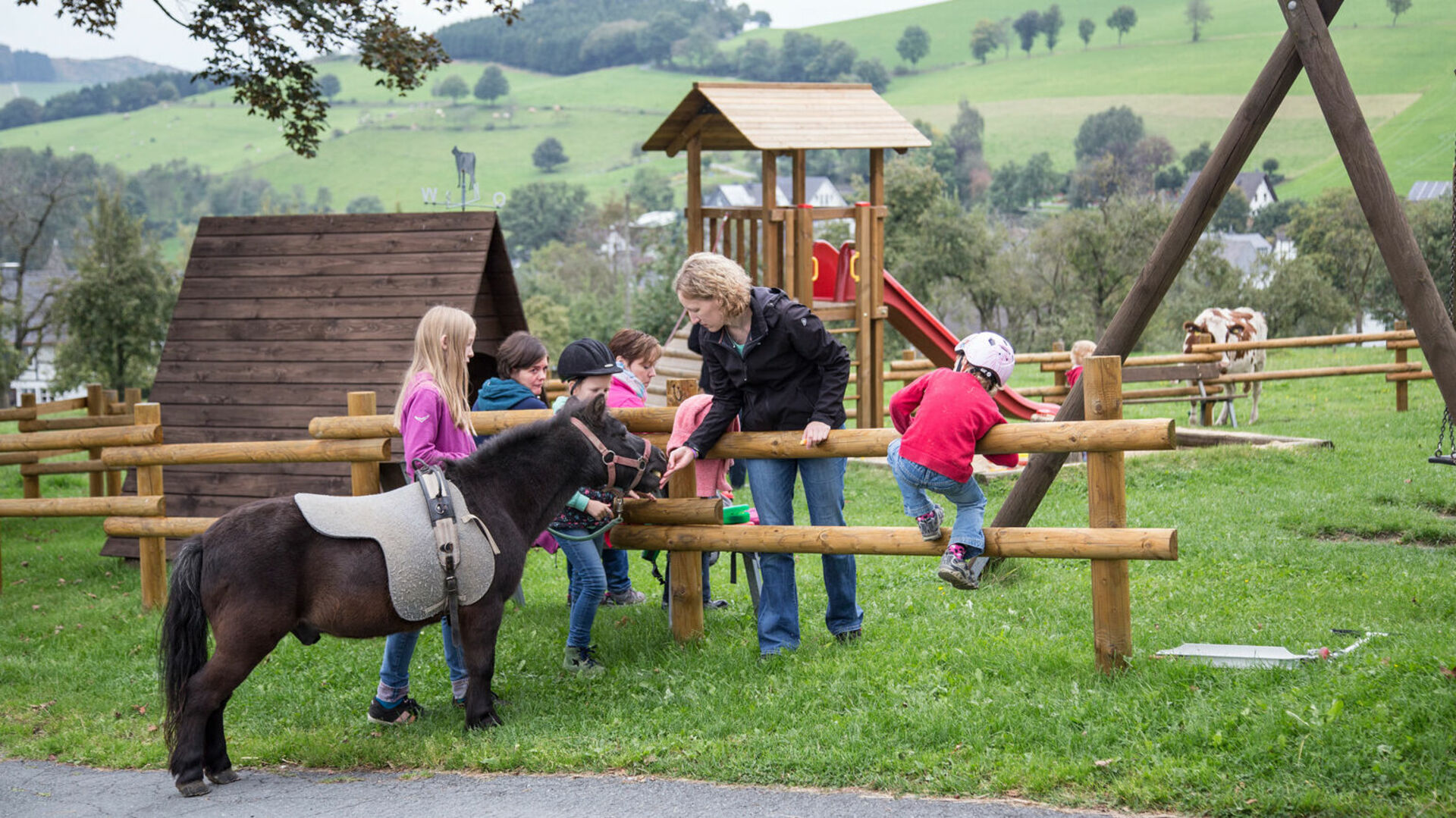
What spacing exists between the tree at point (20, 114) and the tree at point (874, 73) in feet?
312

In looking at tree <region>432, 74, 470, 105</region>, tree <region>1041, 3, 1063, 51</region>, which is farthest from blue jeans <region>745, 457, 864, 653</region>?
tree <region>432, 74, 470, 105</region>

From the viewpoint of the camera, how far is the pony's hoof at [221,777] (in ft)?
15.0

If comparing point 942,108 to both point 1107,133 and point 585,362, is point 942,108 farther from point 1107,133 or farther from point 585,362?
point 585,362

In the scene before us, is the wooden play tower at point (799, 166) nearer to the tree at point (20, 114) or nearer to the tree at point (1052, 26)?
the tree at point (1052, 26)

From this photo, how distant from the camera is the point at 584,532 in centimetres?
558

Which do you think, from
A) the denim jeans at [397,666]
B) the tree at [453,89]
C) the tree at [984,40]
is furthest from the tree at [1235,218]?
the tree at [453,89]

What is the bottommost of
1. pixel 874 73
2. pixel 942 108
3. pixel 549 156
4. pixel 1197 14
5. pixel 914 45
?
pixel 549 156

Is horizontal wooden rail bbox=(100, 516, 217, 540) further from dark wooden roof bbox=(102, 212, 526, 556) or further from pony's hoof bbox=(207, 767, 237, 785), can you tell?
pony's hoof bbox=(207, 767, 237, 785)

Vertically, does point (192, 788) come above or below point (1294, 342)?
below

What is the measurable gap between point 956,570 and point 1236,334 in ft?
41.9

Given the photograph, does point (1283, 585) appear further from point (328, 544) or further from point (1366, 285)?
point (1366, 285)

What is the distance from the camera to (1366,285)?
138 ft

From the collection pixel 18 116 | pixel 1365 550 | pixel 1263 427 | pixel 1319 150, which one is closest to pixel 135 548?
pixel 1365 550

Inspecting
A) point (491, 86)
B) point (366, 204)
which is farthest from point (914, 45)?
point (366, 204)
